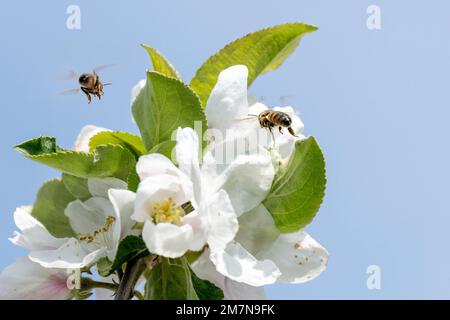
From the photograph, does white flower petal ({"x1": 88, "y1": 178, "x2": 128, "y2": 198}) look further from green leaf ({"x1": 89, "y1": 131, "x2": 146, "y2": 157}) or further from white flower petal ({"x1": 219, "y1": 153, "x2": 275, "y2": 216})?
white flower petal ({"x1": 219, "y1": 153, "x2": 275, "y2": 216})

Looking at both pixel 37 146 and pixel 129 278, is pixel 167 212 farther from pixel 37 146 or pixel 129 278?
pixel 37 146

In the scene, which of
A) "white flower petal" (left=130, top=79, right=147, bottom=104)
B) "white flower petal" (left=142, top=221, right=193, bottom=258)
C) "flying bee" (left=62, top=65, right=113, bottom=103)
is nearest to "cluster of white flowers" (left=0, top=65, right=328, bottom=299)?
"white flower petal" (left=142, top=221, right=193, bottom=258)

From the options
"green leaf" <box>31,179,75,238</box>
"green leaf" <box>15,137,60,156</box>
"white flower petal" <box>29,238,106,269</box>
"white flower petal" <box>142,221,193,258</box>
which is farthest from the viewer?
"green leaf" <box>31,179,75,238</box>

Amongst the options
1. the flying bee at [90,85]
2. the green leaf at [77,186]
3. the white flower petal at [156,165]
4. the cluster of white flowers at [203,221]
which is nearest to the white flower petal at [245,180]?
the cluster of white flowers at [203,221]

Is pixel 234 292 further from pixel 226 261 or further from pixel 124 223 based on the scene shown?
pixel 124 223

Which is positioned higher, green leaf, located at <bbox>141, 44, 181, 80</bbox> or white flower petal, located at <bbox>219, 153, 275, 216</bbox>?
green leaf, located at <bbox>141, 44, 181, 80</bbox>
